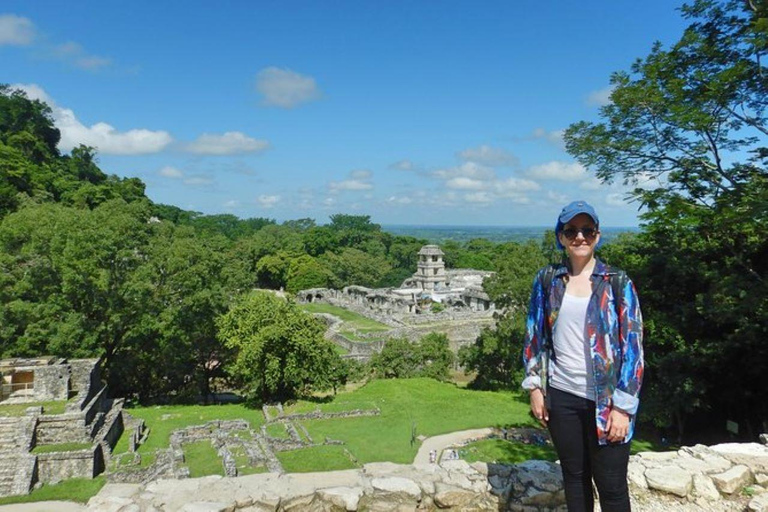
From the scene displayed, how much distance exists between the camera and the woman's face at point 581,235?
3320 millimetres

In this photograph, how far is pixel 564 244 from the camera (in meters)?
3.43

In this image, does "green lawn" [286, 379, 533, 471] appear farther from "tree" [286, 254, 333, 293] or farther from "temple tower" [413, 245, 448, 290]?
"tree" [286, 254, 333, 293]

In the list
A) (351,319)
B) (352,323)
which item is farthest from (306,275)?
(352,323)

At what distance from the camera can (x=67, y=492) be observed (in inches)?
442

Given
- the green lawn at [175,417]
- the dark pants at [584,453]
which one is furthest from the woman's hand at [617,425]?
the green lawn at [175,417]

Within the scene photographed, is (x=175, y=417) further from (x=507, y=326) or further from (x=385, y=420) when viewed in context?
(x=507, y=326)

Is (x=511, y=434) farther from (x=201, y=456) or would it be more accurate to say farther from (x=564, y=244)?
(x=564, y=244)

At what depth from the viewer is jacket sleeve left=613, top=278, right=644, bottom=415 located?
3.13 metres

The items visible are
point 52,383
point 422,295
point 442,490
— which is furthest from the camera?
point 422,295

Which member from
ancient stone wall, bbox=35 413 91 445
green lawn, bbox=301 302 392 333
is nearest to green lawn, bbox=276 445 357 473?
ancient stone wall, bbox=35 413 91 445

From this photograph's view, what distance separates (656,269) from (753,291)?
6.60 metres

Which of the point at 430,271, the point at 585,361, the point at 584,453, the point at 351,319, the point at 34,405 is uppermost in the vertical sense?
the point at 585,361

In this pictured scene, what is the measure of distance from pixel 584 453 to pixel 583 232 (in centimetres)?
154

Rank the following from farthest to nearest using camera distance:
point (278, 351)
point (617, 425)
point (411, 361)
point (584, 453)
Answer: point (411, 361) < point (278, 351) < point (584, 453) < point (617, 425)
